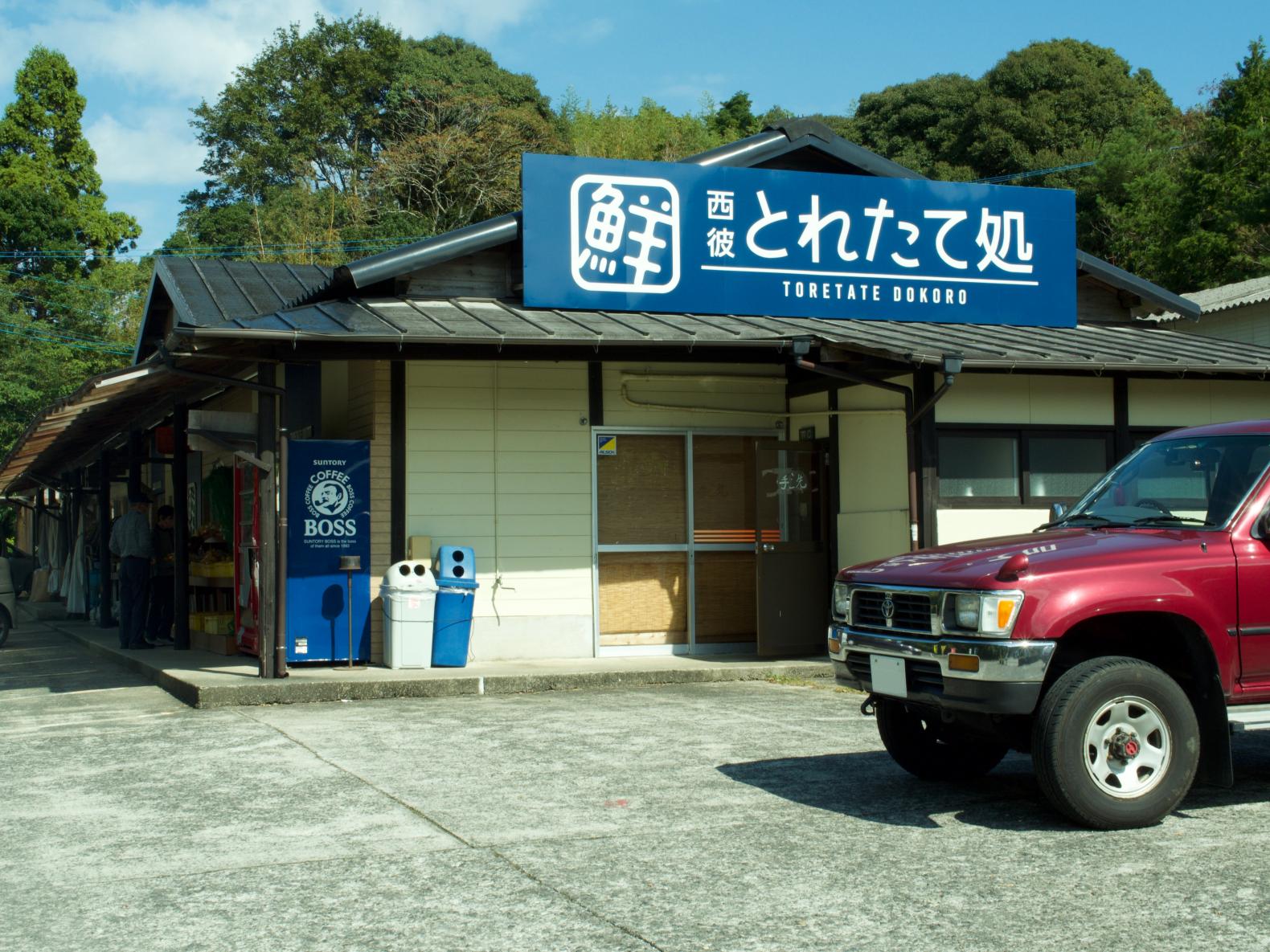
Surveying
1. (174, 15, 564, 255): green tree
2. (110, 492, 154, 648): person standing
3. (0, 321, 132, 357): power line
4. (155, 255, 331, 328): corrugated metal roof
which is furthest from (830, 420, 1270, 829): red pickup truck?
(0, 321, 132, 357): power line

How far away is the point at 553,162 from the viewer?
13.0 metres

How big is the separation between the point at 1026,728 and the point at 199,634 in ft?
39.5

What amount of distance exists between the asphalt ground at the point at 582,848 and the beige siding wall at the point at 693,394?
5.06 m

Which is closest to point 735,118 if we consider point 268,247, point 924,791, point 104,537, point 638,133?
point 638,133

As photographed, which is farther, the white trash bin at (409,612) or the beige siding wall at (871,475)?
the beige siding wall at (871,475)

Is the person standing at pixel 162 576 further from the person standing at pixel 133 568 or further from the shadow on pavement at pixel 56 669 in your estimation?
the shadow on pavement at pixel 56 669

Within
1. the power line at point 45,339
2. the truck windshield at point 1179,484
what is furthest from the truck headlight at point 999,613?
the power line at point 45,339

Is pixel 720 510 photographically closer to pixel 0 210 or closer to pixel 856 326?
pixel 856 326

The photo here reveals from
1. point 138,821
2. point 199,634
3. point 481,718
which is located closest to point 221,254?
point 199,634

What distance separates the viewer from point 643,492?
13.8 m

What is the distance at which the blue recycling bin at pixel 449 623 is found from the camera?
12.3 metres

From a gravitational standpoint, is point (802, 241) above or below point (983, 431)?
above

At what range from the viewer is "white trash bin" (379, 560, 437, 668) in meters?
12.1

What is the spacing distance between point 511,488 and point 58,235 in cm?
4357
